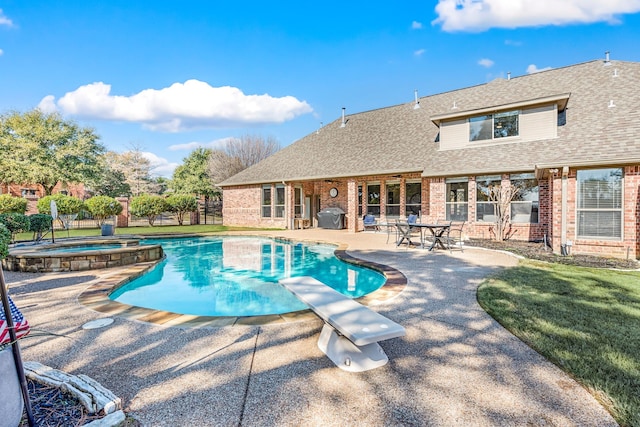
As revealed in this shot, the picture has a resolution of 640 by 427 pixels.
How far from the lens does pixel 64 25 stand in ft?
37.3

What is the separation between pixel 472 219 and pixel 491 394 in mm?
11081

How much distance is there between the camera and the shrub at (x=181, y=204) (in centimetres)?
2159

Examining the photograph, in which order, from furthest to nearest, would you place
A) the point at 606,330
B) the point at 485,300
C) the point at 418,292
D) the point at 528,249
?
1. the point at 528,249
2. the point at 418,292
3. the point at 485,300
4. the point at 606,330

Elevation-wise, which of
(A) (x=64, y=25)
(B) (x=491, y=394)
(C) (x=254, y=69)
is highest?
(C) (x=254, y=69)

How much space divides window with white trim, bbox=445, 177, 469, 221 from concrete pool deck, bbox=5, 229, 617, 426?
9152 mm

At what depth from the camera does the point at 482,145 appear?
12.9 m

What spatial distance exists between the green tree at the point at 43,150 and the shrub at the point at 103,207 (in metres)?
8.93

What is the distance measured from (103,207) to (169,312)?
1755 centimetres

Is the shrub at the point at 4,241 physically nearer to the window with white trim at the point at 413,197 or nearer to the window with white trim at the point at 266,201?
the window with white trim at the point at 413,197

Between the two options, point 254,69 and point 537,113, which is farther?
point 254,69

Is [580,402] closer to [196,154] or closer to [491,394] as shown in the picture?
[491,394]

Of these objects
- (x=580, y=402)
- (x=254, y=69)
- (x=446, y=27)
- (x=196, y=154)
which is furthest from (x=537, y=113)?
(x=196, y=154)

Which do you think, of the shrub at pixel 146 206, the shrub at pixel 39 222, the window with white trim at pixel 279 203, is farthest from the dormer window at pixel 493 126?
the shrub at pixel 146 206

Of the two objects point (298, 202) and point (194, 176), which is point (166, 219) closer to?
point (194, 176)
